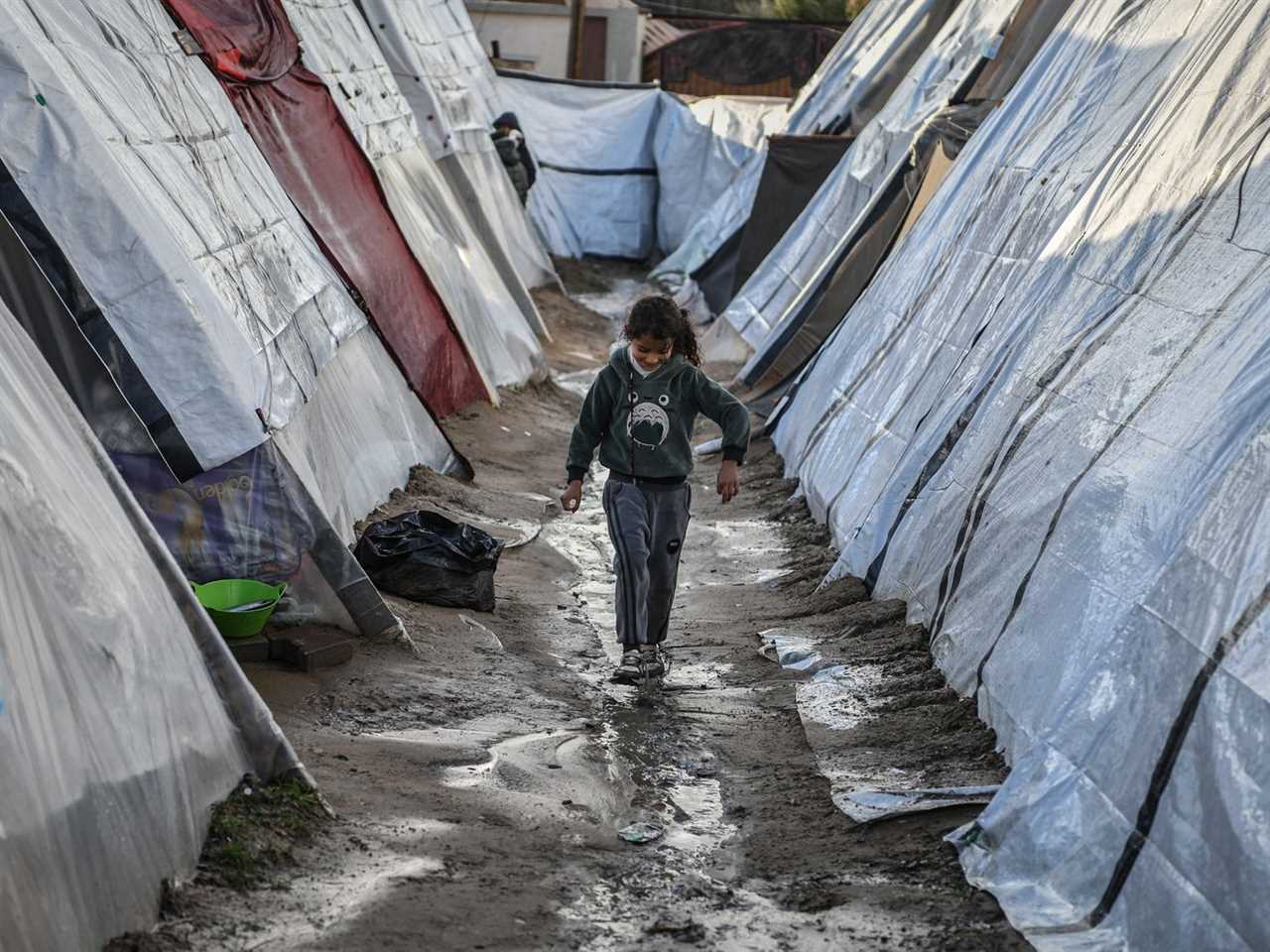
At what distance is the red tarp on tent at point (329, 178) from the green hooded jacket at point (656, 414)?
3.07 metres

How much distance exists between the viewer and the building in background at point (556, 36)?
28812 mm

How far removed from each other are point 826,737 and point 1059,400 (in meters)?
1.45

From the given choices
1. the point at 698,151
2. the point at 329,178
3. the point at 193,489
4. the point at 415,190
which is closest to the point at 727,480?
the point at 193,489

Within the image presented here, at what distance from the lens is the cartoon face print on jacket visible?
5980 millimetres

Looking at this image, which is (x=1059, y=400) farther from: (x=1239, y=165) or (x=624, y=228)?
(x=624, y=228)

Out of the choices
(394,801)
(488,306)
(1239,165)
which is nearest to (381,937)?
(394,801)

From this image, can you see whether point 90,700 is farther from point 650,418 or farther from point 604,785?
point 650,418

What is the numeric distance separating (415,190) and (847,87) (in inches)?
213

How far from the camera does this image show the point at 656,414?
5984mm

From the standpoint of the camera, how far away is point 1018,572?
5.09 meters

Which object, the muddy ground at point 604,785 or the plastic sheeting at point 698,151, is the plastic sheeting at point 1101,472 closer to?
the muddy ground at point 604,785

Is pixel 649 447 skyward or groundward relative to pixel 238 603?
A: skyward

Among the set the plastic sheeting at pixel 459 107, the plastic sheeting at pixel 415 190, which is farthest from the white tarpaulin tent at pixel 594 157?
the plastic sheeting at pixel 415 190

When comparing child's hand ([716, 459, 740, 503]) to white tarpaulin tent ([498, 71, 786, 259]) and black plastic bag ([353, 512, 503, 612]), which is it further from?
white tarpaulin tent ([498, 71, 786, 259])
